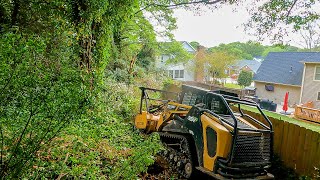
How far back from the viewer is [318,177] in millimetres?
4457

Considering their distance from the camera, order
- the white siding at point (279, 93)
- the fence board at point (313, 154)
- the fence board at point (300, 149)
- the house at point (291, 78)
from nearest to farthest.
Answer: the fence board at point (313, 154) → the fence board at point (300, 149) → the house at point (291, 78) → the white siding at point (279, 93)

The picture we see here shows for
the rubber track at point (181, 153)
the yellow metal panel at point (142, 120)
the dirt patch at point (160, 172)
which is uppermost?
the yellow metal panel at point (142, 120)

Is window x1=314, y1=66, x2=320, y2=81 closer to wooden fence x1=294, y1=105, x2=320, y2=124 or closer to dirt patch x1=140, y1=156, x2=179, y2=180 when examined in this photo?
wooden fence x1=294, y1=105, x2=320, y2=124

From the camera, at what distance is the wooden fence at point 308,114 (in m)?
13.0

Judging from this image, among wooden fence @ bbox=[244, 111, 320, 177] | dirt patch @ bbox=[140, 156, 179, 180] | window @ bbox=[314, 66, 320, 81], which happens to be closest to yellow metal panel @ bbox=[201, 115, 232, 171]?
dirt patch @ bbox=[140, 156, 179, 180]

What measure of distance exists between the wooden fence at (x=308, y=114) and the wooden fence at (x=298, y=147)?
30.7 feet

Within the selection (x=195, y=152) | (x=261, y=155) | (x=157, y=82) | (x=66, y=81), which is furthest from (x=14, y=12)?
(x=157, y=82)

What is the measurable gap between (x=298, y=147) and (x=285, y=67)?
21606 mm

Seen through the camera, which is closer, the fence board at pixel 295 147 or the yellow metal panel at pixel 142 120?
the fence board at pixel 295 147

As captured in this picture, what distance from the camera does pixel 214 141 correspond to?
4.06 meters

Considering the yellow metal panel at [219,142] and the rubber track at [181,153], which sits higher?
the yellow metal panel at [219,142]

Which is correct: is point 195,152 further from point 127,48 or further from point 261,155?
point 127,48

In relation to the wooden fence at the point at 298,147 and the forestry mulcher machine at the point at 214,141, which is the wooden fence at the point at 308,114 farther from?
the forestry mulcher machine at the point at 214,141

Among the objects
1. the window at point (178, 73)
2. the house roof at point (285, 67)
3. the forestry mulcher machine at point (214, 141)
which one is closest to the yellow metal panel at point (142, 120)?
the forestry mulcher machine at point (214, 141)
